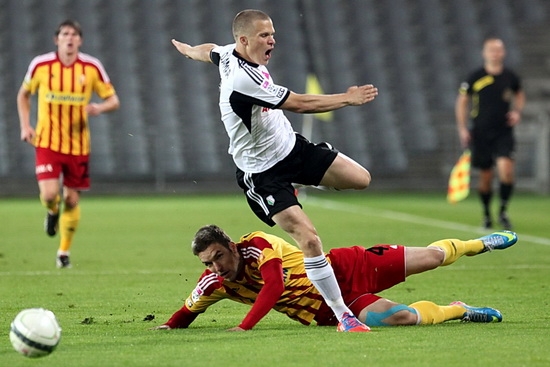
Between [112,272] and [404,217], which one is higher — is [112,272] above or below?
above

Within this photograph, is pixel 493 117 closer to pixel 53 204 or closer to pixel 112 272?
pixel 53 204

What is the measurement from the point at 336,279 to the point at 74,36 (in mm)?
4535

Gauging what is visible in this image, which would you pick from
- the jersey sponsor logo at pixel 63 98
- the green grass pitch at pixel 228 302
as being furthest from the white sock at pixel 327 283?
the jersey sponsor logo at pixel 63 98

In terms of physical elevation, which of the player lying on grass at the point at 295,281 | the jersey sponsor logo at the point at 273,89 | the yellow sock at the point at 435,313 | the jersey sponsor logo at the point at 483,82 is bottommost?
the yellow sock at the point at 435,313

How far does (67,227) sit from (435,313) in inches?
180

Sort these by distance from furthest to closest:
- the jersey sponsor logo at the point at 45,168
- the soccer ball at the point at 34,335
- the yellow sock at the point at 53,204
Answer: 1. the yellow sock at the point at 53,204
2. the jersey sponsor logo at the point at 45,168
3. the soccer ball at the point at 34,335

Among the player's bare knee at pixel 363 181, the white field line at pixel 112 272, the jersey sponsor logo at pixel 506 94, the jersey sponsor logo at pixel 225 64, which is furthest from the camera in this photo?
the jersey sponsor logo at pixel 506 94

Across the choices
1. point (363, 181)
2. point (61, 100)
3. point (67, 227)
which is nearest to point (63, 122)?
point (61, 100)

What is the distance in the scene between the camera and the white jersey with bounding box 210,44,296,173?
6.42 meters

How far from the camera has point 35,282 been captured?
347 inches

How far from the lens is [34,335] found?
16.5ft

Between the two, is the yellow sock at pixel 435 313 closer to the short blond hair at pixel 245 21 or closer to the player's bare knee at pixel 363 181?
the player's bare knee at pixel 363 181

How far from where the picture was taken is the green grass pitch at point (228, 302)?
17.3ft

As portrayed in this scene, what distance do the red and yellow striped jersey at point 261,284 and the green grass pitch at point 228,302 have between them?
149 mm
